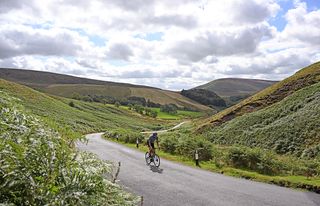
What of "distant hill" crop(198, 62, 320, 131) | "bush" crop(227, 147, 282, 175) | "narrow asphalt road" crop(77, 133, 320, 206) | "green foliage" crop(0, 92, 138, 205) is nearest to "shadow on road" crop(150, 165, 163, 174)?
"narrow asphalt road" crop(77, 133, 320, 206)

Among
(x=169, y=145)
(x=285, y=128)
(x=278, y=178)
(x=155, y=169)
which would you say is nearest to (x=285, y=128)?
(x=285, y=128)

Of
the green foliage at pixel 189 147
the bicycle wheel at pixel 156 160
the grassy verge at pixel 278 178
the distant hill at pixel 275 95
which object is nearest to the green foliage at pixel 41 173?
the grassy verge at pixel 278 178

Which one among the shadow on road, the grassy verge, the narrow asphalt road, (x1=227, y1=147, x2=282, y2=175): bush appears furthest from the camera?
(x1=227, y1=147, x2=282, y2=175): bush

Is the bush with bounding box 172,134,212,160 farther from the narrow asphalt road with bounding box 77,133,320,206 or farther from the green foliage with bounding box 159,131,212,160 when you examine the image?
the narrow asphalt road with bounding box 77,133,320,206

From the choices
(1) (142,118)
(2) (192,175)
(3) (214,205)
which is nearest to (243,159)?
(2) (192,175)

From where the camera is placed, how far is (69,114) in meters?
91.9

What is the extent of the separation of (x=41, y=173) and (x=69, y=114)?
91.1m

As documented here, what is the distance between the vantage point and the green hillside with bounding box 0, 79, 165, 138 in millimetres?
6263

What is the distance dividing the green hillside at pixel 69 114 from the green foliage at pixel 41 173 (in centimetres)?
83

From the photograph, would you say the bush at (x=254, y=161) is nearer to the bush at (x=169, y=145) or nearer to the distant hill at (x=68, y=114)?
the bush at (x=169, y=145)

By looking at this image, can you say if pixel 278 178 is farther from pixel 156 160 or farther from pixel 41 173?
→ pixel 41 173

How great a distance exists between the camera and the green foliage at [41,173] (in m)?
3.26

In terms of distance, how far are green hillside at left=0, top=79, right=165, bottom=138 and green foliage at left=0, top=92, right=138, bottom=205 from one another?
0.83 metres

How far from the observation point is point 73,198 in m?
3.31
